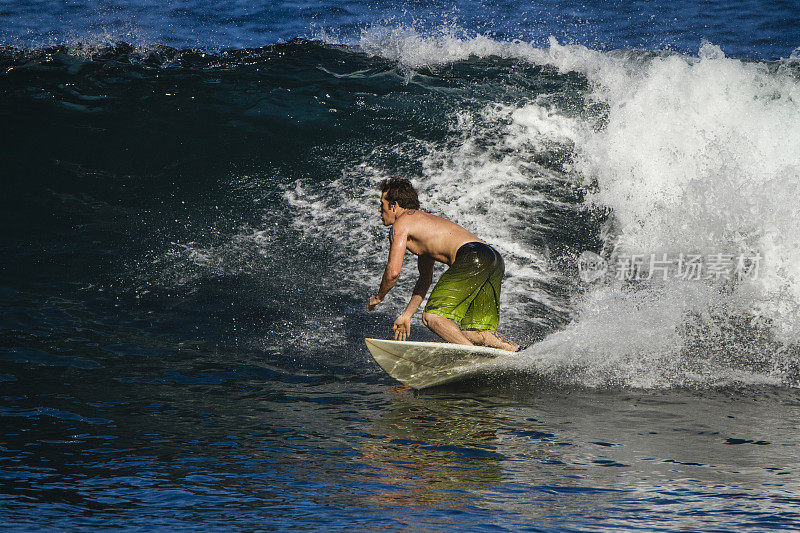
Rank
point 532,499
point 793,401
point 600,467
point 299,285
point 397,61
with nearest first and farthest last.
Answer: point 532,499
point 600,467
point 793,401
point 299,285
point 397,61

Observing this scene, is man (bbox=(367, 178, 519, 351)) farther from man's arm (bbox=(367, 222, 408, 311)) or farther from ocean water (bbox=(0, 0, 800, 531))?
ocean water (bbox=(0, 0, 800, 531))

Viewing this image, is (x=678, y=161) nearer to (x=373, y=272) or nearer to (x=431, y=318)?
(x=373, y=272)

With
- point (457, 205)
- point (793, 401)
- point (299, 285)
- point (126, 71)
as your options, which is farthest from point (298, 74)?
point (793, 401)

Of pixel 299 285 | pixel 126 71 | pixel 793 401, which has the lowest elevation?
pixel 793 401

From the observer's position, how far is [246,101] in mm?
10188

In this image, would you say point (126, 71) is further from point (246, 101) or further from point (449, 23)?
point (449, 23)

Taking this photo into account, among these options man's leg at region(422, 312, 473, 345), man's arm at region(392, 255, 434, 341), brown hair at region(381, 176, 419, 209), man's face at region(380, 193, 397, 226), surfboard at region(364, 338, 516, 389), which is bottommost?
surfboard at region(364, 338, 516, 389)

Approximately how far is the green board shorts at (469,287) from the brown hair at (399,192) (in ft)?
1.72

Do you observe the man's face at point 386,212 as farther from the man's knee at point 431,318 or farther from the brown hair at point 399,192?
the man's knee at point 431,318

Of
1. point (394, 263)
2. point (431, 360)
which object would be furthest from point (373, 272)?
point (431, 360)

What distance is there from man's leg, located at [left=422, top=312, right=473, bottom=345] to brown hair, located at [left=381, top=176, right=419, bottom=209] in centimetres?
84

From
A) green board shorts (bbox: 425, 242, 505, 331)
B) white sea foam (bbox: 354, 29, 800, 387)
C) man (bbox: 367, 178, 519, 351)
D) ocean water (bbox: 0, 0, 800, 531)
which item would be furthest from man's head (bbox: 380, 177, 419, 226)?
white sea foam (bbox: 354, 29, 800, 387)

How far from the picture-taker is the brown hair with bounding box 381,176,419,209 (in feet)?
18.6

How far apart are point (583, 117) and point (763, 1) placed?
23.1 ft
